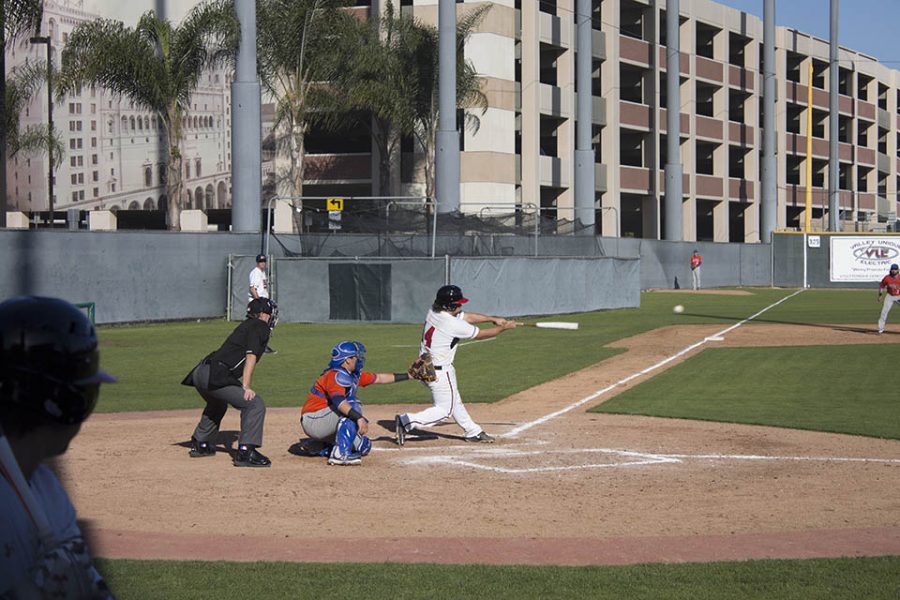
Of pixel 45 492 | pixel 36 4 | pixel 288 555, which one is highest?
pixel 36 4

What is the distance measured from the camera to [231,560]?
819 centimetres

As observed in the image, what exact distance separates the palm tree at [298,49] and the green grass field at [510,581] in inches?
1518

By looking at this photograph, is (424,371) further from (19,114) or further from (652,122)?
(652,122)

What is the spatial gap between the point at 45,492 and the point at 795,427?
1327 cm

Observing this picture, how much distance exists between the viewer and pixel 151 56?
3944 cm

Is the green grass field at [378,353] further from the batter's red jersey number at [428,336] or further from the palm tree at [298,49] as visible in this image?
the palm tree at [298,49]

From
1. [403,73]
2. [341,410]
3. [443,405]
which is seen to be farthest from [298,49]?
[341,410]

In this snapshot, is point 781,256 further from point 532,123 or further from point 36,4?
point 36,4

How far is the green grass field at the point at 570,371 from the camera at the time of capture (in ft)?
24.3

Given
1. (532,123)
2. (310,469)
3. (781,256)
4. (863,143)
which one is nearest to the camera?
(310,469)

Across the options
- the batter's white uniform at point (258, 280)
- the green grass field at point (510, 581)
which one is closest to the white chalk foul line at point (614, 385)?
the green grass field at point (510, 581)

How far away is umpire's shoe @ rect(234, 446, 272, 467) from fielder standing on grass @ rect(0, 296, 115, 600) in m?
9.48

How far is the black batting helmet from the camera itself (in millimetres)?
2408

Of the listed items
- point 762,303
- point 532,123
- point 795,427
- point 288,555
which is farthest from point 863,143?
point 288,555
